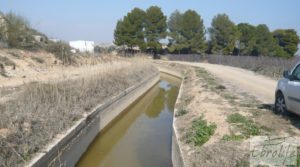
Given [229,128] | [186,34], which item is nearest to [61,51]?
[229,128]

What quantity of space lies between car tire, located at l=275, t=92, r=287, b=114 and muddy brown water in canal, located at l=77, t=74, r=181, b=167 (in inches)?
133

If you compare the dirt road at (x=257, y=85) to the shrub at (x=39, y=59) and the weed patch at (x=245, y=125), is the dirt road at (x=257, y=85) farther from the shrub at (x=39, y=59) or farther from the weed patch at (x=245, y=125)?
the shrub at (x=39, y=59)

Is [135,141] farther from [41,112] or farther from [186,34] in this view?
[186,34]

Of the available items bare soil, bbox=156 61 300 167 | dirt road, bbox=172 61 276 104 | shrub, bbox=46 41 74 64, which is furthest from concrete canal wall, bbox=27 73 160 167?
shrub, bbox=46 41 74 64

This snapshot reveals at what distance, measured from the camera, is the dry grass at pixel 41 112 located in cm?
738

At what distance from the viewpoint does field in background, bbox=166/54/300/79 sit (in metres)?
27.0

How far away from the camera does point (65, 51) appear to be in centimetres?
2991

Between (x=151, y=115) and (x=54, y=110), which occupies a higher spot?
(x=54, y=110)

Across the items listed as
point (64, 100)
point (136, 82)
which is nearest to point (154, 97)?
point (136, 82)

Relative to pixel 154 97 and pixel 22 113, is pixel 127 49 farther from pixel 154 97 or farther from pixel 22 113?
pixel 22 113

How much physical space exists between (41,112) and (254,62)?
30111 mm

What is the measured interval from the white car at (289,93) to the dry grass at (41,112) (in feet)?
19.2

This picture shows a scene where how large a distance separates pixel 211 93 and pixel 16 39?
18579 mm

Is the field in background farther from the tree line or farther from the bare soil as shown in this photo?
the bare soil
